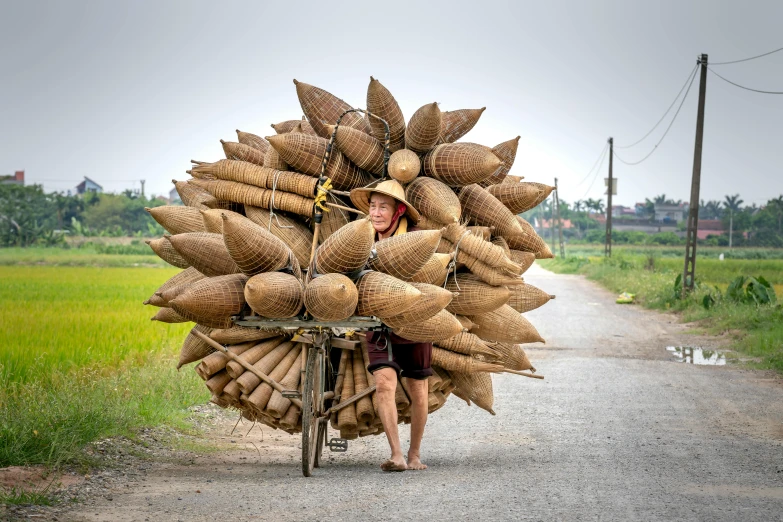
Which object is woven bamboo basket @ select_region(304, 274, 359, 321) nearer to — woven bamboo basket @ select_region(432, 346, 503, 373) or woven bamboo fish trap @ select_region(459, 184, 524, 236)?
woven bamboo basket @ select_region(432, 346, 503, 373)

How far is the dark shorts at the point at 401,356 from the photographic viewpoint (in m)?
6.62

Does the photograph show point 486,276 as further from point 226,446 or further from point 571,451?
point 226,446

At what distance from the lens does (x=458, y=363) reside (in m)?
7.02

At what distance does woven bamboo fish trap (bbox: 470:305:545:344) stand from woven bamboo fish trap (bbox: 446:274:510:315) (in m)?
0.32

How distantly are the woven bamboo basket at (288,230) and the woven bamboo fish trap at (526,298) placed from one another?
1.69 meters

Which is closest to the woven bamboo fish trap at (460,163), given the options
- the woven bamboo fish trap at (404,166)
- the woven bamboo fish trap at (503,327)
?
the woven bamboo fish trap at (404,166)

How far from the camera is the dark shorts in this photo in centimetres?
662

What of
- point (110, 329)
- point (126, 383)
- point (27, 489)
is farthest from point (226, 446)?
point (110, 329)

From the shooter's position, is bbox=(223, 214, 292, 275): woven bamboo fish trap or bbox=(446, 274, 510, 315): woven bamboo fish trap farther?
bbox=(446, 274, 510, 315): woven bamboo fish trap

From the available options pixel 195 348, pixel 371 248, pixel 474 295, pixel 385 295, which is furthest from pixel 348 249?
pixel 195 348

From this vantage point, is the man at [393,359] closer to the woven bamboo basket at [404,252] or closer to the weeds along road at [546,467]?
the weeds along road at [546,467]

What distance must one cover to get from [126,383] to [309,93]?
13.1 feet

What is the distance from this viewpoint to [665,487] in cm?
615

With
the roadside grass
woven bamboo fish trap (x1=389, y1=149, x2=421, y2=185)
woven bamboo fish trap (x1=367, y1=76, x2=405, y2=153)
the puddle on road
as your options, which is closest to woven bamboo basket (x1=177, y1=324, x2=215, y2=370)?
woven bamboo fish trap (x1=389, y1=149, x2=421, y2=185)
